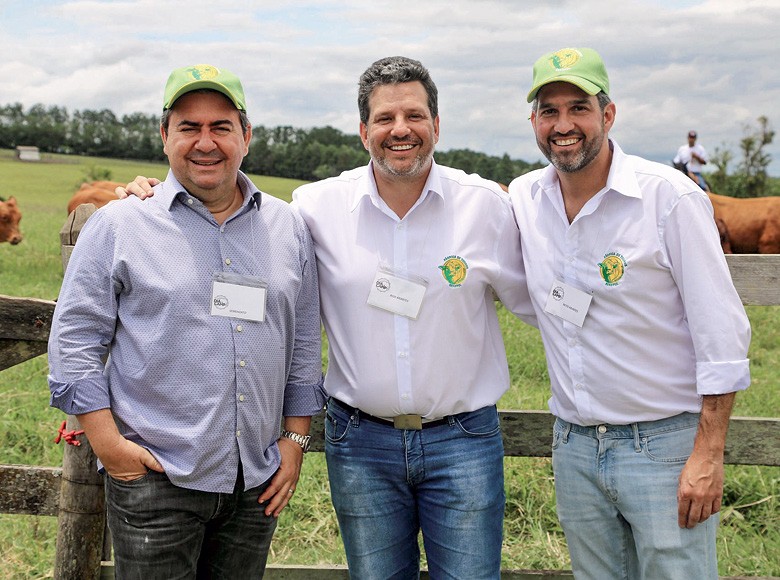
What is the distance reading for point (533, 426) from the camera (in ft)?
11.6

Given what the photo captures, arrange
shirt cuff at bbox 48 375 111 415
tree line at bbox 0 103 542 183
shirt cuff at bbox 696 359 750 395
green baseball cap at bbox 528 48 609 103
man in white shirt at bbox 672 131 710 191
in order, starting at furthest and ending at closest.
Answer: tree line at bbox 0 103 542 183, man in white shirt at bbox 672 131 710 191, green baseball cap at bbox 528 48 609 103, shirt cuff at bbox 696 359 750 395, shirt cuff at bbox 48 375 111 415

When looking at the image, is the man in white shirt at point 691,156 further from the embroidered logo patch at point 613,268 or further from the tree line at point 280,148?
the embroidered logo patch at point 613,268

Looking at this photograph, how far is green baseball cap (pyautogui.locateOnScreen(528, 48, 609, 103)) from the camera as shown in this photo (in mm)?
2977

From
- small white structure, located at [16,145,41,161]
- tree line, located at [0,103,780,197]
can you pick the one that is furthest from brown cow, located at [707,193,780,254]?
small white structure, located at [16,145,41,161]

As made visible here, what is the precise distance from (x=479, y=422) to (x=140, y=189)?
4.94 ft

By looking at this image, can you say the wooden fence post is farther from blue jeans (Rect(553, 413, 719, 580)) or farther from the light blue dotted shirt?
blue jeans (Rect(553, 413, 719, 580))

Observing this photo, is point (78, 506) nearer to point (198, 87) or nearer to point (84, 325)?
point (84, 325)

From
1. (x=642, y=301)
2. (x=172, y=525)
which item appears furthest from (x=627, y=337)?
(x=172, y=525)

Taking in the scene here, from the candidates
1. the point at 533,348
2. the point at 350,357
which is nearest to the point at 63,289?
the point at 350,357

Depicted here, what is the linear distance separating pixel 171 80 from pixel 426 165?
958mm

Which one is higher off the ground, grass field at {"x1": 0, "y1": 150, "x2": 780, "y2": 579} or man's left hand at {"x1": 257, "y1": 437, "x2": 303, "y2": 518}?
man's left hand at {"x1": 257, "y1": 437, "x2": 303, "y2": 518}

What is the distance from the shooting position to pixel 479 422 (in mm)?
3125

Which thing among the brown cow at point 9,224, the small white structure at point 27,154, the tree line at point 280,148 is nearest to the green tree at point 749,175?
the tree line at point 280,148

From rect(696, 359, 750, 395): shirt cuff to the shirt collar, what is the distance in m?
1.14
